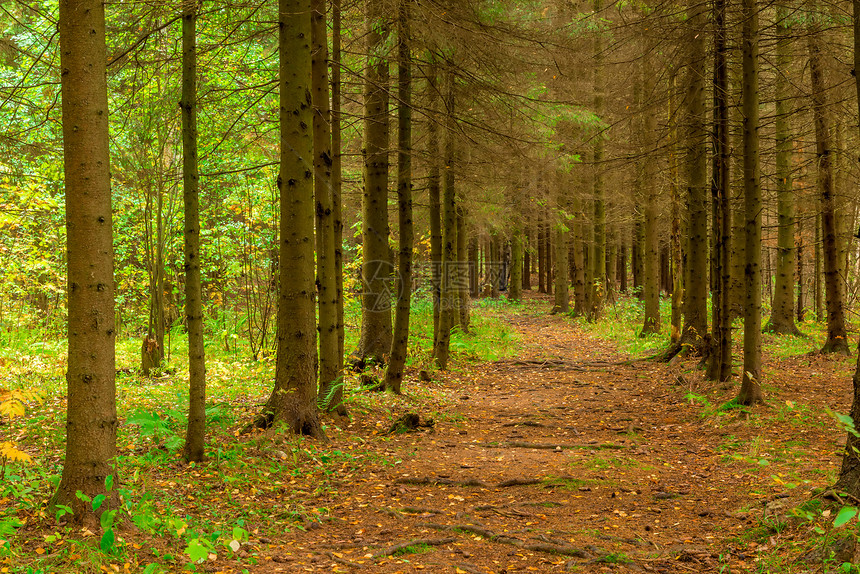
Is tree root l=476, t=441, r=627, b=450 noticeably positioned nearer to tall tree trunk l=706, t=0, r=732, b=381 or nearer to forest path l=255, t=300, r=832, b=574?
forest path l=255, t=300, r=832, b=574

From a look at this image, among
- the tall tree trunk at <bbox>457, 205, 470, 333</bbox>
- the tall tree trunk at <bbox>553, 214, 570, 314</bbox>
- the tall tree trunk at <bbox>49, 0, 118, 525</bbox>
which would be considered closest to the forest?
the tall tree trunk at <bbox>49, 0, 118, 525</bbox>

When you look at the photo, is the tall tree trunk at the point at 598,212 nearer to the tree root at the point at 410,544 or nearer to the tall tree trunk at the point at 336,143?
the tall tree trunk at the point at 336,143

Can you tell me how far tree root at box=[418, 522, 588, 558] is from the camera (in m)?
4.27

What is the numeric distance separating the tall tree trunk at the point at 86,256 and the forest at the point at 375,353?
2cm

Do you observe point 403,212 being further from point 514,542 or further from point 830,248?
point 830,248

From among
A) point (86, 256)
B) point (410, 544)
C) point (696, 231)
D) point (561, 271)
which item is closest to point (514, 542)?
point (410, 544)

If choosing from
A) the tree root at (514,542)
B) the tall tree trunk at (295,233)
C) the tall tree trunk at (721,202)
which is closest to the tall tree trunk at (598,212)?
the tall tree trunk at (721,202)

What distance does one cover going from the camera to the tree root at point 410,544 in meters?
4.36

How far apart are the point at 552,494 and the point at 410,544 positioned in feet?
5.75

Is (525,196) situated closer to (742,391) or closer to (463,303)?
(463,303)

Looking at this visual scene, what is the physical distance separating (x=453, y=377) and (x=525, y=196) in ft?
30.0

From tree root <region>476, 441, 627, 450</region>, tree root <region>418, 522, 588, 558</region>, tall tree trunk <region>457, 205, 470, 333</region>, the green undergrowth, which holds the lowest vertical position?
tree root <region>476, 441, 627, 450</region>

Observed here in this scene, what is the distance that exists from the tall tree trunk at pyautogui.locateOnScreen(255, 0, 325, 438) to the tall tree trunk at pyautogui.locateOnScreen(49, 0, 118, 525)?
283 cm

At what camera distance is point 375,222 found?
10969mm
